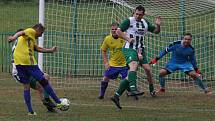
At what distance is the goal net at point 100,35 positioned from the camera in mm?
17828

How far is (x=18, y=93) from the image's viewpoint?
1636 cm

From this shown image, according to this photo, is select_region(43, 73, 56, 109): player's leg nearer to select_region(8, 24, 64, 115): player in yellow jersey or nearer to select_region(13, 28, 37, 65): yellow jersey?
select_region(8, 24, 64, 115): player in yellow jersey

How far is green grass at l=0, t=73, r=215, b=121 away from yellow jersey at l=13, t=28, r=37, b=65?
3.17ft

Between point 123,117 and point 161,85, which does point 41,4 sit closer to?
point 161,85

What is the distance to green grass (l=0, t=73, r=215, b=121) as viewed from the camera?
40.9 ft

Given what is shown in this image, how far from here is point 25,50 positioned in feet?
41.9

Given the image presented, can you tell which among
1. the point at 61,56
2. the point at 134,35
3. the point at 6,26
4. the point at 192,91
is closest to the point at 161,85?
the point at 192,91

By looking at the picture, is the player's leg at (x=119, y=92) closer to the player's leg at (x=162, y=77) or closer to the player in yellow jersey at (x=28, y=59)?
the player in yellow jersey at (x=28, y=59)

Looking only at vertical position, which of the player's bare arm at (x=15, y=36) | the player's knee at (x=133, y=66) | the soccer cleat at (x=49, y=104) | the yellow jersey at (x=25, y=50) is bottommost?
the soccer cleat at (x=49, y=104)

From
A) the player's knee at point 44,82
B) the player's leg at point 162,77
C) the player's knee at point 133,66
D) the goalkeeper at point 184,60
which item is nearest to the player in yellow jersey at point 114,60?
the goalkeeper at point 184,60

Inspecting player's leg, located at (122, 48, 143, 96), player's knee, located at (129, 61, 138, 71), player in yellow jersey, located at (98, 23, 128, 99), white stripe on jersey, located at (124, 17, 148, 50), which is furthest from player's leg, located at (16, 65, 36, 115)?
player in yellow jersey, located at (98, 23, 128, 99)

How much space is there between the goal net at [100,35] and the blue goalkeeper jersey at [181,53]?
119cm

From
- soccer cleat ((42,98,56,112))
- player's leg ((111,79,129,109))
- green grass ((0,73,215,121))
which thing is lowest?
green grass ((0,73,215,121))

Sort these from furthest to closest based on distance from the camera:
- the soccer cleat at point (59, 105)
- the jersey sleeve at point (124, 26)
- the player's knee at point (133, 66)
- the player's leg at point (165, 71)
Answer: the player's leg at point (165, 71), the jersey sleeve at point (124, 26), the player's knee at point (133, 66), the soccer cleat at point (59, 105)
